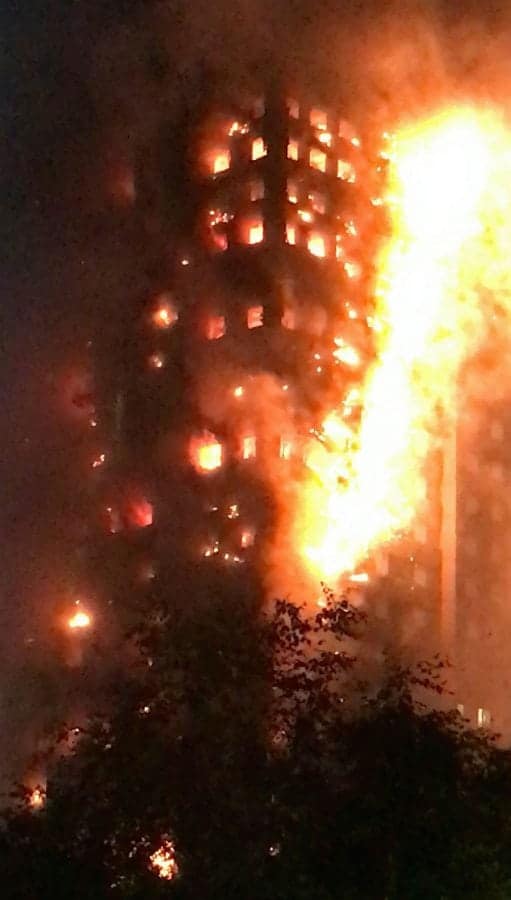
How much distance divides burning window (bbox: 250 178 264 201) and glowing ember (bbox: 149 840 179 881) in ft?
74.5

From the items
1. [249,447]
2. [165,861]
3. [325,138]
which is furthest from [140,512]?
Result: [165,861]

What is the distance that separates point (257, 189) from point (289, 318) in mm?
3906

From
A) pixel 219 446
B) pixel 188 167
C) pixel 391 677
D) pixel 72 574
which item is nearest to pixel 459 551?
pixel 219 446

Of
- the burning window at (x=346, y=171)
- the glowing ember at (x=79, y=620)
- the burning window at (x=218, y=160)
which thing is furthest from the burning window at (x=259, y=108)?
the glowing ember at (x=79, y=620)

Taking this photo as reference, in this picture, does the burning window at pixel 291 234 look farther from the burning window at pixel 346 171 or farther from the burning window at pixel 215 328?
the burning window at pixel 215 328

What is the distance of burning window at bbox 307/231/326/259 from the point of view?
28953 mm

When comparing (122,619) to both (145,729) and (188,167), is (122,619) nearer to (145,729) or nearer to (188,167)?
(188,167)

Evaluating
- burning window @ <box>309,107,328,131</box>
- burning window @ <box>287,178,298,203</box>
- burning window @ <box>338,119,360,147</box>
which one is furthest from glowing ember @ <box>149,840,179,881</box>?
burning window @ <box>309,107,328,131</box>

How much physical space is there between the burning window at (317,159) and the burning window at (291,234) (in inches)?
77.2

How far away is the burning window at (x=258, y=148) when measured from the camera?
96.5 feet

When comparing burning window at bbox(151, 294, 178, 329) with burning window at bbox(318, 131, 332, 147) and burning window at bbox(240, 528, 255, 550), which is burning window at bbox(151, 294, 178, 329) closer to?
burning window at bbox(318, 131, 332, 147)

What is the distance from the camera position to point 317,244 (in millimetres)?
29094

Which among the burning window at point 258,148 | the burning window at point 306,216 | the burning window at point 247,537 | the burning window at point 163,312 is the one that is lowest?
the burning window at point 247,537

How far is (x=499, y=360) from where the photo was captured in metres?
31.7
